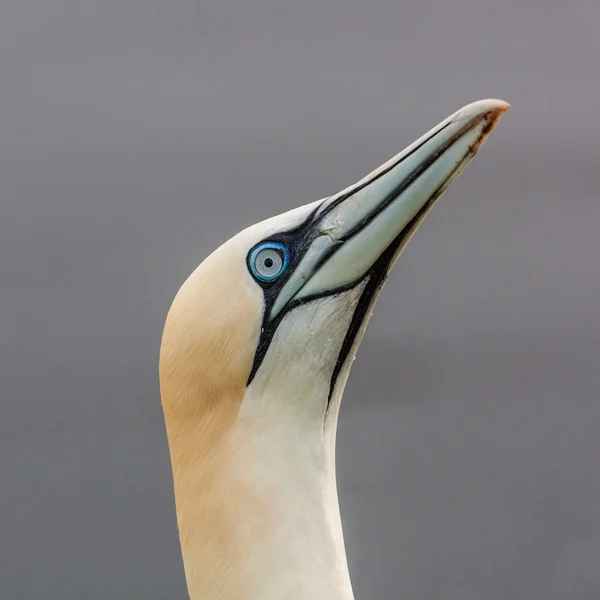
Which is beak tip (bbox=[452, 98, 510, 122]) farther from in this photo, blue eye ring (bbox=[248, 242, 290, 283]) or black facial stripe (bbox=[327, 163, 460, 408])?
blue eye ring (bbox=[248, 242, 290, 283])

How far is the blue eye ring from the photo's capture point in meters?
0.93

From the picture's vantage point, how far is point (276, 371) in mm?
911

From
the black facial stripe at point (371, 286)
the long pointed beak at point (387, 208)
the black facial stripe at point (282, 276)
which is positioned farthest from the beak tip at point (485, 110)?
the black facial stripe at point (282, 276)

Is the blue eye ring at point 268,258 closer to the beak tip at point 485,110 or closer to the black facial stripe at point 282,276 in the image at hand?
the black facial stripe at point 282,276

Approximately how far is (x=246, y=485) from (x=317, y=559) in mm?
122

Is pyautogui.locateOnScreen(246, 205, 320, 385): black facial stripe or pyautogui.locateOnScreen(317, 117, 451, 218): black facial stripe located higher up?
pyautogui.locateOnScreen(317, 117, 451, 218): black facial stripe

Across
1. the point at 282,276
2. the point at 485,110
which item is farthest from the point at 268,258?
the point at 485,110

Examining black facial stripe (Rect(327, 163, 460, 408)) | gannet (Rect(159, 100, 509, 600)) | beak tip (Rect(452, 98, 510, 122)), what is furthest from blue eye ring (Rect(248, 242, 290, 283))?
beak tip (Rect(452, 98, 510, 122))

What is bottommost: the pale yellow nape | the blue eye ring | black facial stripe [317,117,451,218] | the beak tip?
the pale yellow nape

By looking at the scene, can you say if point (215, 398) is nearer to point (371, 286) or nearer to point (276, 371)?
point (276, 371)

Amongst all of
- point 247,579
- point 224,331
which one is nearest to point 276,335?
point 224,331

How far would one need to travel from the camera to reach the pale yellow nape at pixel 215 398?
90 centimetres

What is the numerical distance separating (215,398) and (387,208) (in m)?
0.31

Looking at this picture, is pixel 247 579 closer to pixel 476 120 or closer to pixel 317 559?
pixel 317 559
